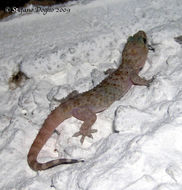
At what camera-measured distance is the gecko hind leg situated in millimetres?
3370

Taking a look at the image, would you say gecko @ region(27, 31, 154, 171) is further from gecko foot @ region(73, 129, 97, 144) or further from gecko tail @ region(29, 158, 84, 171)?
gecko tail @ region(29, 158, 84, 171)

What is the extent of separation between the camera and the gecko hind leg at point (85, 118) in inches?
133

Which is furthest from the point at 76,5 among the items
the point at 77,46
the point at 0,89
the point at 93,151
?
the point at 93,151

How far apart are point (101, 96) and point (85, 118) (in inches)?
19.5

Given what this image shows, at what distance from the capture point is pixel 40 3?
5.27m

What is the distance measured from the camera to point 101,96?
159 inches

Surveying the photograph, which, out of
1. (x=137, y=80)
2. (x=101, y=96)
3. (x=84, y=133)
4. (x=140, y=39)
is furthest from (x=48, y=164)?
(x=140, y=39)

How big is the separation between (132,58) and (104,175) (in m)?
2.41

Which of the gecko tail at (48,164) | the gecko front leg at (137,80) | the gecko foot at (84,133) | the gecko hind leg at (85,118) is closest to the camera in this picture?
the gecko tail at (48,164)

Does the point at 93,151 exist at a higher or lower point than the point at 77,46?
lower

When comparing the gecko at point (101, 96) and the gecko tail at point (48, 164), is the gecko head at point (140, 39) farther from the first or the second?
the gecko tail at point (48, 164)

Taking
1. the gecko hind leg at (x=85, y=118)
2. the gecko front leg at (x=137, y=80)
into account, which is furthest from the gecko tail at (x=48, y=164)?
the gecko front leg at (x=137, y=80)

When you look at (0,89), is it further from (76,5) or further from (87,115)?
(76,5)

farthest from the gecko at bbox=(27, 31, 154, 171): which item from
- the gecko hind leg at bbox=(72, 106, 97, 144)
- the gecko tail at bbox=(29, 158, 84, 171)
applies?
the gecko tail at bbox=(29, 158, 84, 171)
